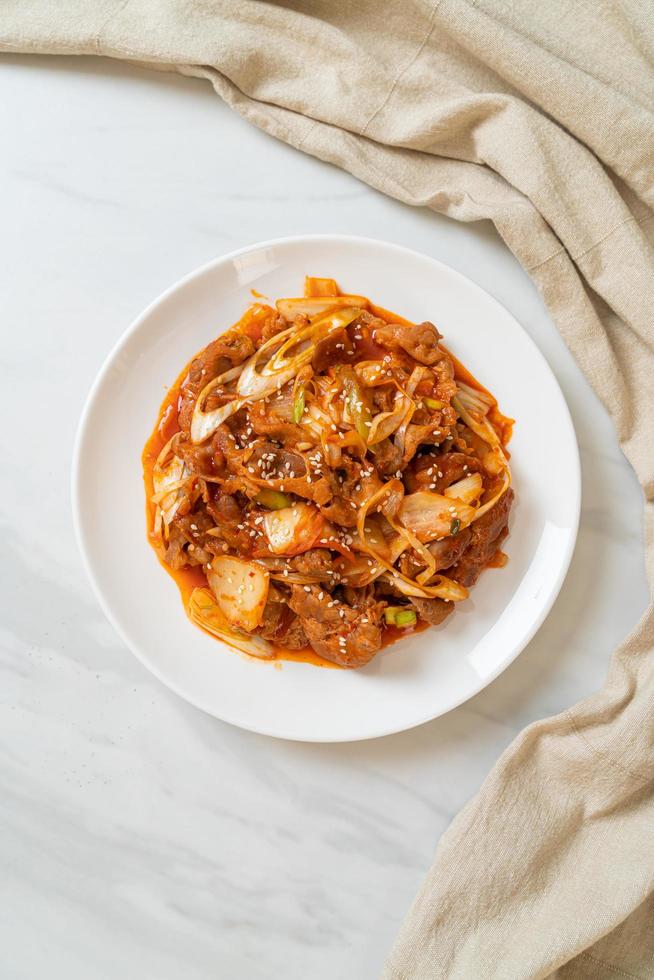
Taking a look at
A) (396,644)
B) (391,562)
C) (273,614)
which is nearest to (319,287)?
(391,562)

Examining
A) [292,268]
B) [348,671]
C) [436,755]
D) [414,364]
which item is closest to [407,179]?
[292,268]

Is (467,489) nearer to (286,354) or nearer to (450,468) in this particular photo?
(450,468)

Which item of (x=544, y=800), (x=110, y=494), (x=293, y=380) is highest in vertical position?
(x=293, y=380)

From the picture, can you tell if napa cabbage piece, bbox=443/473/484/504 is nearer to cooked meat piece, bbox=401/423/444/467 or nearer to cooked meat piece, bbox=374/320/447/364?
cooked meat piece, bbox=401/423/444/467

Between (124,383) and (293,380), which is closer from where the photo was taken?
(293,380)

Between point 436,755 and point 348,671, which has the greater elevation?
point 348,671

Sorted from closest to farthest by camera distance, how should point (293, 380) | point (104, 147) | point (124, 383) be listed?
point (293, 380) → point (124, 383) → point (104, 147)

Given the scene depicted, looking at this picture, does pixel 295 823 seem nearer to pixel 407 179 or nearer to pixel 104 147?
pixel 407 179
